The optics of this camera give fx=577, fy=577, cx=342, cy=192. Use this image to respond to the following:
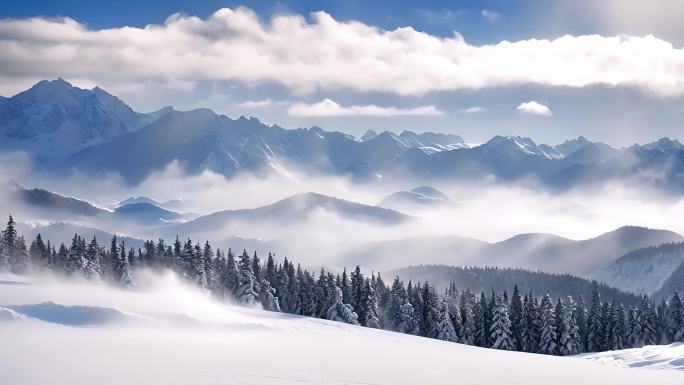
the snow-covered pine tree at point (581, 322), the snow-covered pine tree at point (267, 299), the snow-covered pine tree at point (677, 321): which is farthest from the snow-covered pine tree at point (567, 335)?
the snow-covered pine tree at point (267, 299)

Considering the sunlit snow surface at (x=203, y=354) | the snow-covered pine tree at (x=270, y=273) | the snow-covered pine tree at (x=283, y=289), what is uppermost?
the snow-covered pine tree at (x=270, y=273)

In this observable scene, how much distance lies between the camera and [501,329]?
86.9 m

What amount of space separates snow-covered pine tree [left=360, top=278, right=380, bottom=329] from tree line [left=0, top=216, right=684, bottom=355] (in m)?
0.16

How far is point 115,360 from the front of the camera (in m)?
27.1

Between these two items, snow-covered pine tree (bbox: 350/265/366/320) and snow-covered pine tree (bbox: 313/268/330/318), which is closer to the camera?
snow-covered pine tree (bbox: 313/268/330/318)

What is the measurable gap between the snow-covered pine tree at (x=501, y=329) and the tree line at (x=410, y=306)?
0.15 metres

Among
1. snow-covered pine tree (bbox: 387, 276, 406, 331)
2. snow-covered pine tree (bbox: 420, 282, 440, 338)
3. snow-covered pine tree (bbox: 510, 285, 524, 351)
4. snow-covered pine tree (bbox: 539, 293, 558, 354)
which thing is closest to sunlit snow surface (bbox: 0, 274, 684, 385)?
snow-covered pine tree (bbox: 539, 293, 558, 354)

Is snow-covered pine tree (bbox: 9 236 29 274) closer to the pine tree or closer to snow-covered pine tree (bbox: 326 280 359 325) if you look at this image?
snow-covered pine tree (bbox: 326 280 359 325)

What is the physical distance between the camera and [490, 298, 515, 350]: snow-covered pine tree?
85.9 meters

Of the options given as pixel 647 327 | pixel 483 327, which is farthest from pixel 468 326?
pixel 647 327

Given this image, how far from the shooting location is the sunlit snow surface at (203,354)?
24812mm

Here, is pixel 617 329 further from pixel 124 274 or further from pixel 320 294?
pixel 124 274

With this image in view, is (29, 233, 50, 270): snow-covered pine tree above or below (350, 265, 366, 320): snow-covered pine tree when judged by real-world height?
above

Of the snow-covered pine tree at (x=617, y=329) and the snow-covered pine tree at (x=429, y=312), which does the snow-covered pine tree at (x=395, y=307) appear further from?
the snow-covered pine tree at (x=617, y=329)
